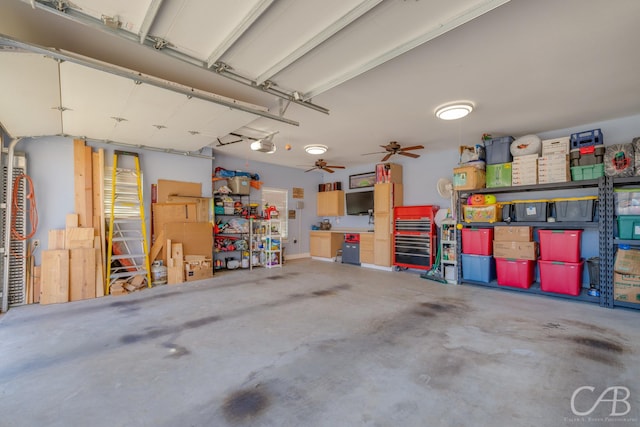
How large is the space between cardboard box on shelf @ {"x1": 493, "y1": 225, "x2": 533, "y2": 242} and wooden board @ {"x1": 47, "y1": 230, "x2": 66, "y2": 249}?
7226 mm

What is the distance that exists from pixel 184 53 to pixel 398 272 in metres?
5.84

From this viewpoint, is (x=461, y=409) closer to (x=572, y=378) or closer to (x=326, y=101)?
(x=572, y=378)

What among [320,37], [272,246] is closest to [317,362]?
[320,37]

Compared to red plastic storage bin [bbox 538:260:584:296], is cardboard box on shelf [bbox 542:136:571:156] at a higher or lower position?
higher

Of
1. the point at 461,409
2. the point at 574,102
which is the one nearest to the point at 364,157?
the point at 574,102

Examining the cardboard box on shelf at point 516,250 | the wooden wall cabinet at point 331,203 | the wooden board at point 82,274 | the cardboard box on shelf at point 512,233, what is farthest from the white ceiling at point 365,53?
the wooden wall cabinet at point 331,203

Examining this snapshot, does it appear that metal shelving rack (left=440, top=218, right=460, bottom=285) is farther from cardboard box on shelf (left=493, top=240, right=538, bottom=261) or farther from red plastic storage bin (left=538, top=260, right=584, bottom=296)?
red plastic storage bin (left=538, top=260, right=584, bottom=296)

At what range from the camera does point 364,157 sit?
23.6 feet

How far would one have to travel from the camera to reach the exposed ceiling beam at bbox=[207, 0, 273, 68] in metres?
1.87

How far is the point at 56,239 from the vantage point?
171 inches

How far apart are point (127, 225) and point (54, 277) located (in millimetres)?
1356

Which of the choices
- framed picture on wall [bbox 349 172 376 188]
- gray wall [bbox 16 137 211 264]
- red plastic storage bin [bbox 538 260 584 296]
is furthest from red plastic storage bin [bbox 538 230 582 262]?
gray wall [bbox 16 137 211 264]

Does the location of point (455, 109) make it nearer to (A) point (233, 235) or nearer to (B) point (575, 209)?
(B) point (575, 209)

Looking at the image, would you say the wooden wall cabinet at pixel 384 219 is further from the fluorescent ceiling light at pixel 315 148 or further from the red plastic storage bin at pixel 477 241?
the fluorescent ceiling light at pixel 315 148
